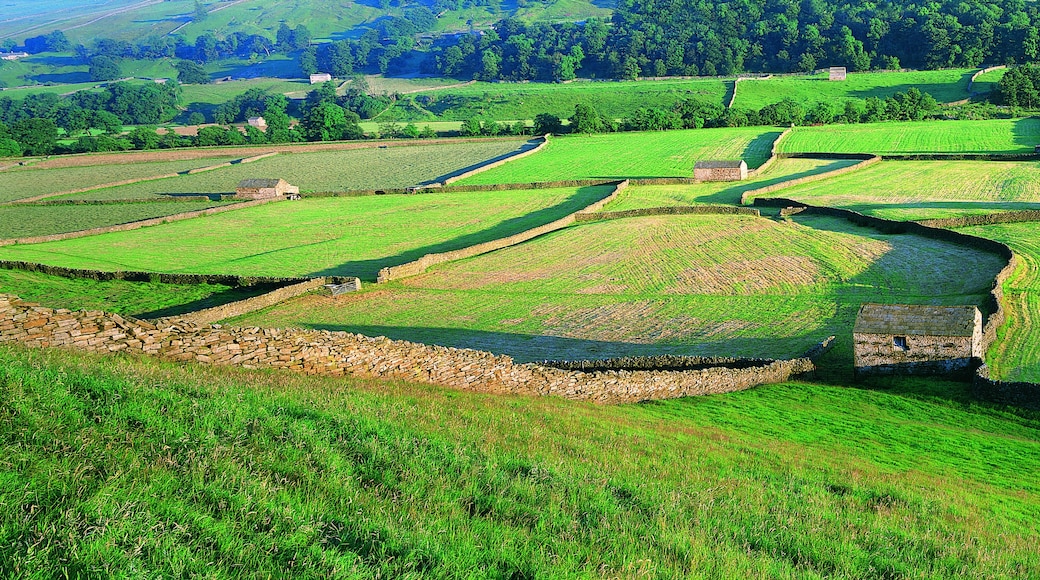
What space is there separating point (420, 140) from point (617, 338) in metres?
92.6

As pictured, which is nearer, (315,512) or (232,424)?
(315,512)

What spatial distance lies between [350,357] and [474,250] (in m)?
29.9

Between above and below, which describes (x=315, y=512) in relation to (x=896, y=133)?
above

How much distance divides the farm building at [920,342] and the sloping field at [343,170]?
5851 cm

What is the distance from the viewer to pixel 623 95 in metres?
153

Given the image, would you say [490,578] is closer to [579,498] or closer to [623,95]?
[579,498]

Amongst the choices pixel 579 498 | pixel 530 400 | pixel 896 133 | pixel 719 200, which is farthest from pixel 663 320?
pixel 896 133

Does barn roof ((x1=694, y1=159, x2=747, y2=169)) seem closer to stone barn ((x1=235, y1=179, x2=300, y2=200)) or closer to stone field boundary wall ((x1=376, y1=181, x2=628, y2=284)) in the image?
stone field boundary wall ((x1=376, y1=181, x2=628, y2=284))

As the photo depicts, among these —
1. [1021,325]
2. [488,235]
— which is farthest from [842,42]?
[1021,325]

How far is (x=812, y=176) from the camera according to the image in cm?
7306

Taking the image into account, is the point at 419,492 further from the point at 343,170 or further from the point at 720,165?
the point at 343,170

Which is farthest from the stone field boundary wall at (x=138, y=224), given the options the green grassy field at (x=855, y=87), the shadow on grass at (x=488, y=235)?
the green grassy field at (x=855, y=87)

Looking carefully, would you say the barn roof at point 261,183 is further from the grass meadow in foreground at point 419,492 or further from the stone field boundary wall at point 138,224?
the grass meadow in foreground at point 419,492

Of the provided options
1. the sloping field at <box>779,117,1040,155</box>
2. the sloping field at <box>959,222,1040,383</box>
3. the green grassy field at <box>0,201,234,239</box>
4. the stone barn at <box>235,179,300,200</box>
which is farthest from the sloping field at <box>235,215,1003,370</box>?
the sloping field at <box>779,117,1040,155</box>
